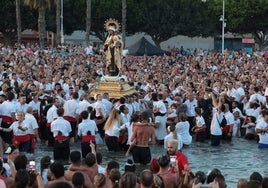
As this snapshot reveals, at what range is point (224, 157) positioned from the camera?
70.4ft

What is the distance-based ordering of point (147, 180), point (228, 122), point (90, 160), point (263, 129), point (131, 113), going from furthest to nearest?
point (228, 122), point (131, 113), point (263, 129), point (90, 160), point (147, 180)

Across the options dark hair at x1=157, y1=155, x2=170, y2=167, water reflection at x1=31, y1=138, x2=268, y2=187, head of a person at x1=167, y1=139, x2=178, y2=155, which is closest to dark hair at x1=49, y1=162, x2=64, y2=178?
dark hair at x1=157, y1=155, x2=170, y2=167

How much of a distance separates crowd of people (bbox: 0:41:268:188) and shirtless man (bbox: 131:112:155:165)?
0.07ft

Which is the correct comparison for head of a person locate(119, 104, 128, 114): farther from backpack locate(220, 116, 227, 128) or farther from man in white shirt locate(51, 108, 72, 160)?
backpack locate(220, 116, 227, 128)

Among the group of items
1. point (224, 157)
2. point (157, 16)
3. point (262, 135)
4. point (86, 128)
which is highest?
point (157, 16)

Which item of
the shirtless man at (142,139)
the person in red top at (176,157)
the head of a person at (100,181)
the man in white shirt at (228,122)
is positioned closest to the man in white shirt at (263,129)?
the man in white shirt at (228,122)

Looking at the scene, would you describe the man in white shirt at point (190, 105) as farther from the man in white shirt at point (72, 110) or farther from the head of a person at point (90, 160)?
the head of a person at point (90, 160)

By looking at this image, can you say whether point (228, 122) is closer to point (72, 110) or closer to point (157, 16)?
point (72, 110)

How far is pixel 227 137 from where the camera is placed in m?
24.6

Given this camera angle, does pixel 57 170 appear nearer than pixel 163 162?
Yes

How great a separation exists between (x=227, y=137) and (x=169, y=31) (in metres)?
47.2

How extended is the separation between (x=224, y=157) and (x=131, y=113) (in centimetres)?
304

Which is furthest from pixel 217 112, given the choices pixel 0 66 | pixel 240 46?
pixel 240 46

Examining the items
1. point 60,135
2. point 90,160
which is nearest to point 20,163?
point 90,160
